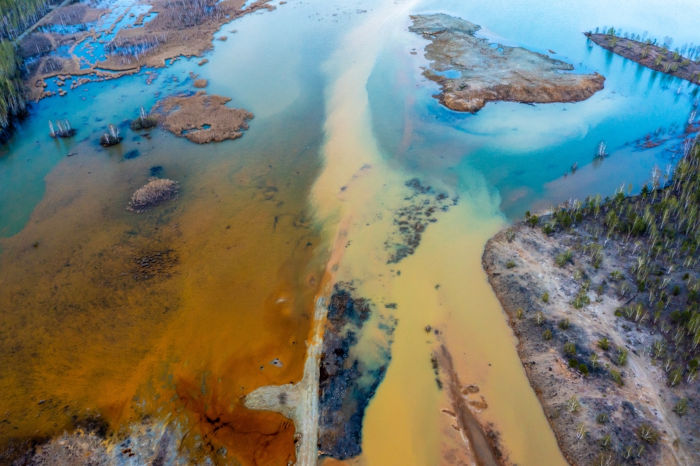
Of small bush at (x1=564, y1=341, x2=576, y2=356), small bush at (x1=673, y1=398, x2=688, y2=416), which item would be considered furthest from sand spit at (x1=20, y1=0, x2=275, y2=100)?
small bush at (x1=673, y1=398, x2=688, y2=416)

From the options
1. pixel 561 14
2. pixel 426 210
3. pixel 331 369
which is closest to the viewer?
pixel 331 369

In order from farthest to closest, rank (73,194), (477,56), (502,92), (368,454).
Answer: (477,56) < (502,92) < (73,194) < (368,454)

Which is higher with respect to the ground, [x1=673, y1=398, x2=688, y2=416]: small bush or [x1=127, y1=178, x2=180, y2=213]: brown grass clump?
[x1=127, y1=178, x2=180, y2=213]: brown grass clump

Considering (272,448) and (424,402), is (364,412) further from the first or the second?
(272,448)

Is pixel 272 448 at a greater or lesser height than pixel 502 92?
lesser

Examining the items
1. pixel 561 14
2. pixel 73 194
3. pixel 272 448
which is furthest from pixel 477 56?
pixel 272 448

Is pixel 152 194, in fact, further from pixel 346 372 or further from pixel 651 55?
pixel 651 55

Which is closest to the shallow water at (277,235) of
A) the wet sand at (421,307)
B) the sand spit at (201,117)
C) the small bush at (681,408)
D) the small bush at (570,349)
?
the wet sand at (421,307)

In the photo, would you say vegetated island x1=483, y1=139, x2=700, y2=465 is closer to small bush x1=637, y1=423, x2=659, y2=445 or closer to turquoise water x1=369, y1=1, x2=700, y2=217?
small bush x1=637, y1=423, x2=659, y2=445
